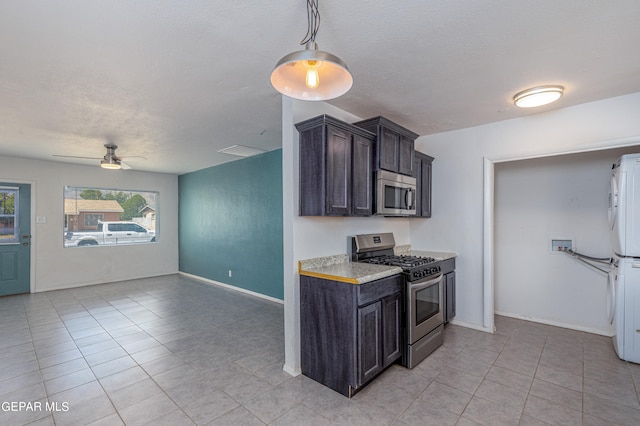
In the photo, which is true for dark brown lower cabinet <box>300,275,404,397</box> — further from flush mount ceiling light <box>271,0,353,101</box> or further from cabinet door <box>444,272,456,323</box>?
flush mount ceiling light <box>271,0,353,101</box>

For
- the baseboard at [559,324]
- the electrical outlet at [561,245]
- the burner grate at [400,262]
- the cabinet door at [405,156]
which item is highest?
the cabinet door at [405,156]

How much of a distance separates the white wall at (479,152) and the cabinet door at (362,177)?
163 centimetres

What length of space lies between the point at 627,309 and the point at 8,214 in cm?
929

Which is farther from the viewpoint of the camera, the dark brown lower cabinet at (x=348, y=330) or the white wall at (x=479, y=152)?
the white wall at (x=479, y=152)

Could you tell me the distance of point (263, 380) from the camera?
2627 mm

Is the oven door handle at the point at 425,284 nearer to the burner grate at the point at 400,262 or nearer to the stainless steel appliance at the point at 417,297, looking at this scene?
the stainless steel appliance at the point at 417,297

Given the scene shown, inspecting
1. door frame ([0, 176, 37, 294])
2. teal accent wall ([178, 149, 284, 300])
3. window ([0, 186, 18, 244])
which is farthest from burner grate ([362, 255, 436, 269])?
window ([0, 186, 18, 244])

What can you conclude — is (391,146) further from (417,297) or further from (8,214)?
(8,214)

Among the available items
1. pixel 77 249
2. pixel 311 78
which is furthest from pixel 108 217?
pixel 311 78

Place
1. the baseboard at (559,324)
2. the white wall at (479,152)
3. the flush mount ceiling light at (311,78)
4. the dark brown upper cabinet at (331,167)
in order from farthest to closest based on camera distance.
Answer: the baseboard at (559,324) → the white wall at (479,152) → the dark brown upper cabinet at (331,167) → the flush mount ceiling light at (311,78)

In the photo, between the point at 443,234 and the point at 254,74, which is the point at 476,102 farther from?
the point at 254,74

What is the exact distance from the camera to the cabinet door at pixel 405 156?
131 inches

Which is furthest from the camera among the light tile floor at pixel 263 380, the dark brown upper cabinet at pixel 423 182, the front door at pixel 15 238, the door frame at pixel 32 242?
the door frame at pixel 32 242

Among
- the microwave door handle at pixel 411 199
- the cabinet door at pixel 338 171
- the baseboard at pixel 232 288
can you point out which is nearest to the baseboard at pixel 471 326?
the microwave door handle at pixel 411 199
